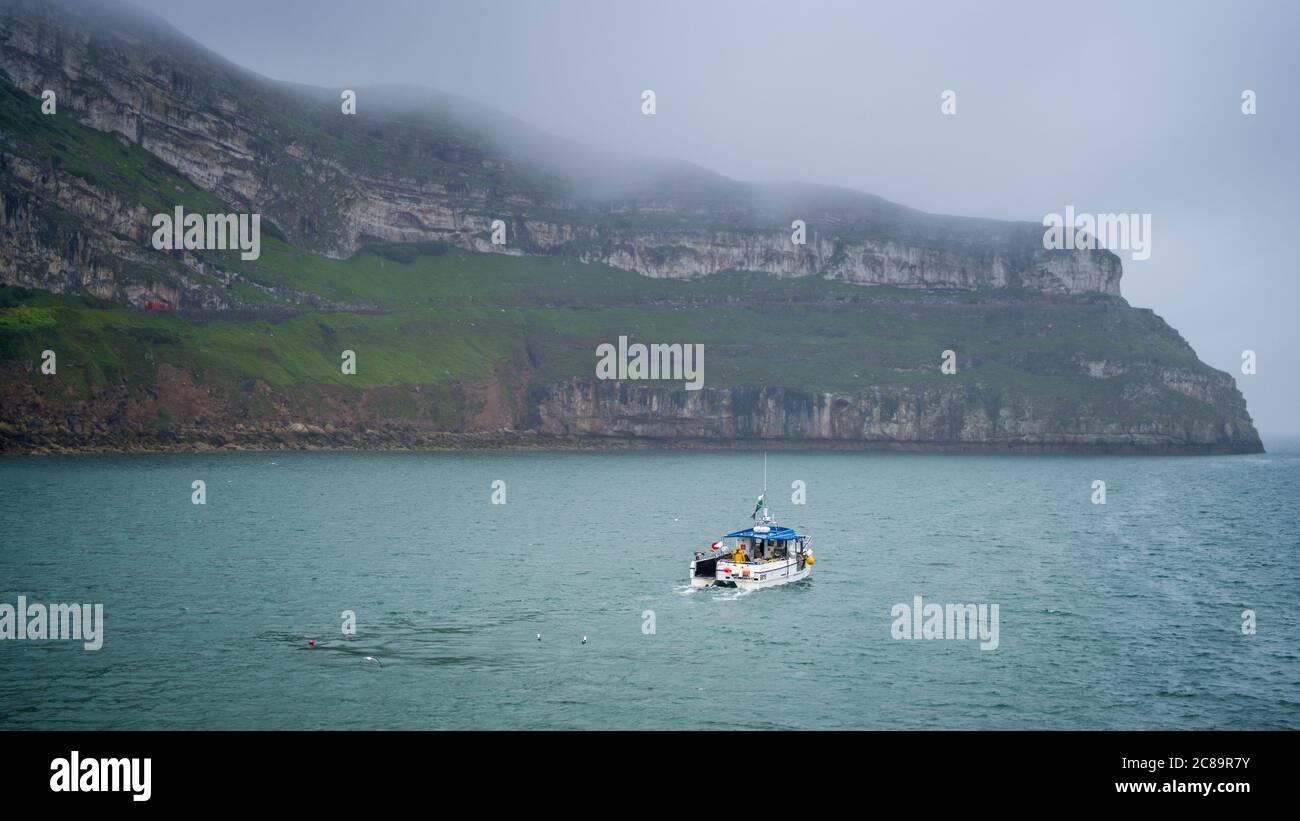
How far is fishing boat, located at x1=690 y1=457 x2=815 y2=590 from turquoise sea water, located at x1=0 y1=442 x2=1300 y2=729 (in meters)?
1.71

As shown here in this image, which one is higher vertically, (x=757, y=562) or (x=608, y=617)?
(x=757, y=562)

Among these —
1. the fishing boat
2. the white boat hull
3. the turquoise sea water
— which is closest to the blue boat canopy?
the fishing boat

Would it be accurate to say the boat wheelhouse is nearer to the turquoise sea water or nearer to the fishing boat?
the fishing boat

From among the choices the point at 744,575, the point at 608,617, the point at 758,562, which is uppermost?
the point at 758,562

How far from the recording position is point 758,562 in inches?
3159

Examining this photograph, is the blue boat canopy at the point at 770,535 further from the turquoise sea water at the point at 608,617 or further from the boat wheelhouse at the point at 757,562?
the turquoise sea water at the point at 608,617

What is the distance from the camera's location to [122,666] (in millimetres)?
53469

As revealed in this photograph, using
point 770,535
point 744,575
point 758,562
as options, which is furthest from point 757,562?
point 770,535

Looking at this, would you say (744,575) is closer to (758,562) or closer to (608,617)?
(758,562)

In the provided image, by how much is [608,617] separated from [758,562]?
52.8 feet
